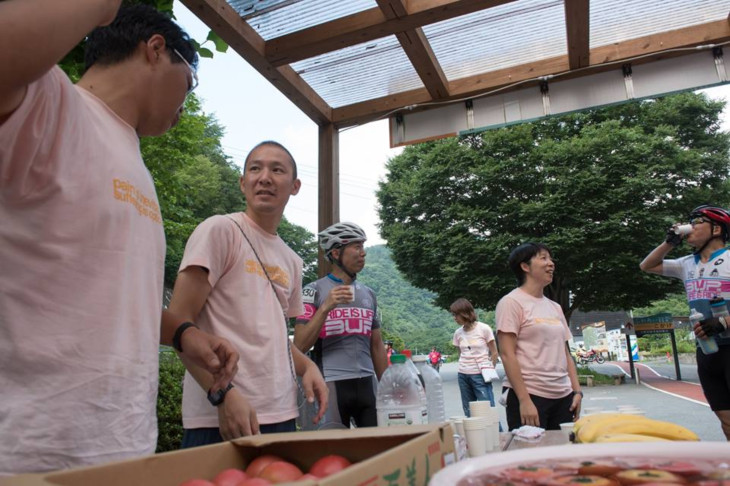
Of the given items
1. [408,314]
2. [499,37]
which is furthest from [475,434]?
[408,314]

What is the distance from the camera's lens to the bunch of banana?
1254 mm

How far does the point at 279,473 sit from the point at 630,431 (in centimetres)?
97

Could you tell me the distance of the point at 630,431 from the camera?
1350 millimetres

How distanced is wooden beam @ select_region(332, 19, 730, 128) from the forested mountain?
153 feet

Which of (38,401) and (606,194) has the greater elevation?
(606,194)

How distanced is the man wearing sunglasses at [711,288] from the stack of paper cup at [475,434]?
2795 millimetres

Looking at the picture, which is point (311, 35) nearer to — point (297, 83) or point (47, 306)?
point (297, 83)

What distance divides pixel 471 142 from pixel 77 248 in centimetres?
2230

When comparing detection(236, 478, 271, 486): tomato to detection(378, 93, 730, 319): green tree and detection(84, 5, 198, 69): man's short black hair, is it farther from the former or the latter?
detection(378, 93, 730, 319): green tree

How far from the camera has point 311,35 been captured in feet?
12.7

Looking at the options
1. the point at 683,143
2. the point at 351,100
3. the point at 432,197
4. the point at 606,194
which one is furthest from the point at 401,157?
the point at 351,100

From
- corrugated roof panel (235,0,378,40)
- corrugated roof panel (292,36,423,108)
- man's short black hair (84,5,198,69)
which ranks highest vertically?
corrugated roof panel (235,0,378,40)

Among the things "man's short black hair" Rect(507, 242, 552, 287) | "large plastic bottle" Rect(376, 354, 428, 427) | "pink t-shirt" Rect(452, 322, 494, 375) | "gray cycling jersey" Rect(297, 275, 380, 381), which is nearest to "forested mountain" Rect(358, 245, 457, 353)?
"pink t-shirt" Rect(452, 322, 494, 375)

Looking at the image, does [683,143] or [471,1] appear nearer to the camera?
[471,1]
